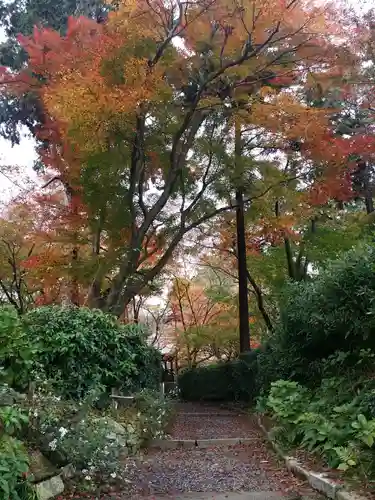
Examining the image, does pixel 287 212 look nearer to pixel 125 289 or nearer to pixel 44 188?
pixel 125 289

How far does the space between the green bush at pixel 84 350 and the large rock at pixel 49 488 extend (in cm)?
228

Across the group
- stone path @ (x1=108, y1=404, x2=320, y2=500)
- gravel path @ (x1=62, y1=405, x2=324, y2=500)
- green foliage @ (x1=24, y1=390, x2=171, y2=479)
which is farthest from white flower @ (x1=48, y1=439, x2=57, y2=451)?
stone path @ (x1=108, y1=404, x2=320, y2=500)

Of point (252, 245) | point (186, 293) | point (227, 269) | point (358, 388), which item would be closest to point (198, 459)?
point (358, 388)

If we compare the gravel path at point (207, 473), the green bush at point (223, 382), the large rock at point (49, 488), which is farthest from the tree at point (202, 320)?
the large rock at point (49, 488)

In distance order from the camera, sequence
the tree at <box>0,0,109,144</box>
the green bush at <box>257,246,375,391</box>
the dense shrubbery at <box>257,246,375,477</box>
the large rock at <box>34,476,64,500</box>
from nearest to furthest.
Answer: the large rock at <box>34,476,64,500</box>, the dense shrubbery at <box>257,246,375,477</box>, the green bush at <box>257,246,375,391</box>, the tree at <box>0,0,109,144</box>

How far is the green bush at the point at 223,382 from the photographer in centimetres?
1520

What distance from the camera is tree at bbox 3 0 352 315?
9.40 metres

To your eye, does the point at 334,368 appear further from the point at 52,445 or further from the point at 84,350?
the point at 52,445

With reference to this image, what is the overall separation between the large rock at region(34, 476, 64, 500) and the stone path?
1.93 feet

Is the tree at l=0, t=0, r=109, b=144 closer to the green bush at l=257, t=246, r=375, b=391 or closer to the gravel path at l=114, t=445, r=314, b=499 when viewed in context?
the green bush at l=257, t=246, r=375, b=391

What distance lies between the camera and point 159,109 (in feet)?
35.9

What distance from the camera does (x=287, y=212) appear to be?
14391mm

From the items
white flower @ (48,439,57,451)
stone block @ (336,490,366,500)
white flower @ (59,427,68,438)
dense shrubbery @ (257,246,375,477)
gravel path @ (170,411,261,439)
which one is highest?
dense shrubbery @ (257,246,375,477)

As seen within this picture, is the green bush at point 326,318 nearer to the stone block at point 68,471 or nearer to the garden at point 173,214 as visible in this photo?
the garden at point 173,214
